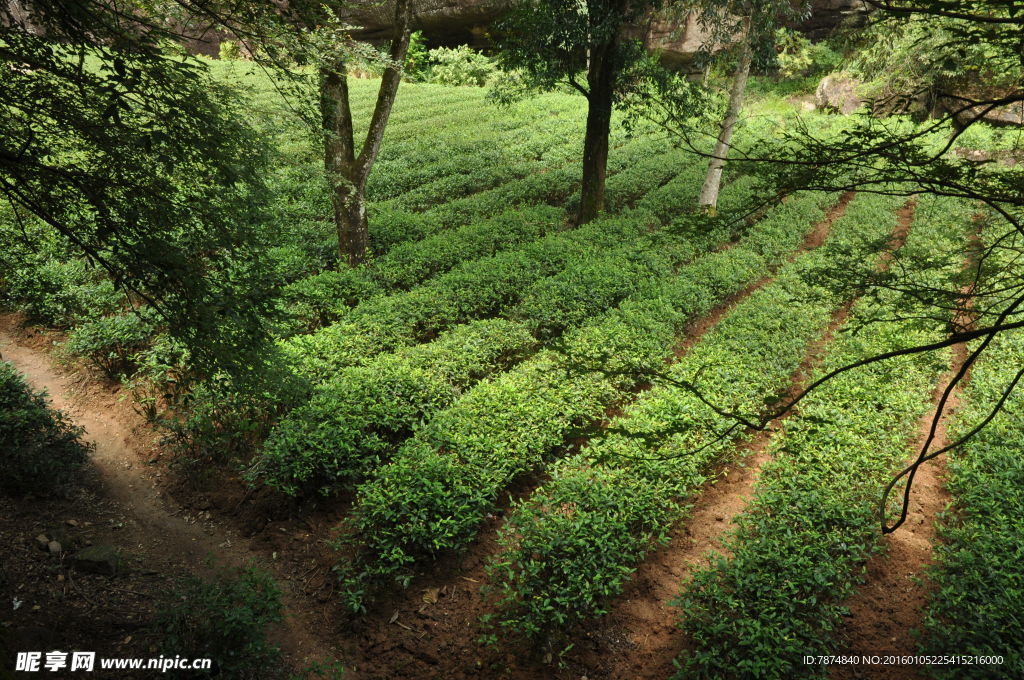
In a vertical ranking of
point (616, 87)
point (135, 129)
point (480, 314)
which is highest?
point (616, 87)

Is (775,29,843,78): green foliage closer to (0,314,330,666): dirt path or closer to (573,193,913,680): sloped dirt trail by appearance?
(573,193,913,680): sloped dirt trail

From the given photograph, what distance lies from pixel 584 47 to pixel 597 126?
2.05 metres

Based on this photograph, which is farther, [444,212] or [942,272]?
[444,212]

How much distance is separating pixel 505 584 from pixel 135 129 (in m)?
5.31

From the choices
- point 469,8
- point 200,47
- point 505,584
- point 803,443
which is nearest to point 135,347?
point 505,584

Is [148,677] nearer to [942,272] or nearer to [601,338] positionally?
[601,338]

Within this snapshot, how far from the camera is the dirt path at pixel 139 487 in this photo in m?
5.97

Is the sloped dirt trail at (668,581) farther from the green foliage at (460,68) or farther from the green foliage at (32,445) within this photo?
the green foliage at (460,68)

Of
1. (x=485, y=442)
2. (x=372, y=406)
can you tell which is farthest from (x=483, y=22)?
(x=485, y=442)

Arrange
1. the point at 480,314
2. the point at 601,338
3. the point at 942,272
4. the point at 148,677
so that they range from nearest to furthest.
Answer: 1. the point at 148,677
2. the point at 601,338
3. the point at 480,314
4. the point at 942,272

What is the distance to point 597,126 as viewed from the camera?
1388 cm

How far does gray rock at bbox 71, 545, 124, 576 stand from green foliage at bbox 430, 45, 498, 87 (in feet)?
119

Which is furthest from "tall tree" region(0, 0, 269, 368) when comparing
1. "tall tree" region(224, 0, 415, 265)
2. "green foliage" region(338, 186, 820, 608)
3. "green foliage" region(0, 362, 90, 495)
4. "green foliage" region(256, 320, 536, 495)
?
"green foliage" region(0, 362, 90, 495)

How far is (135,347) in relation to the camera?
9641 millimetres
